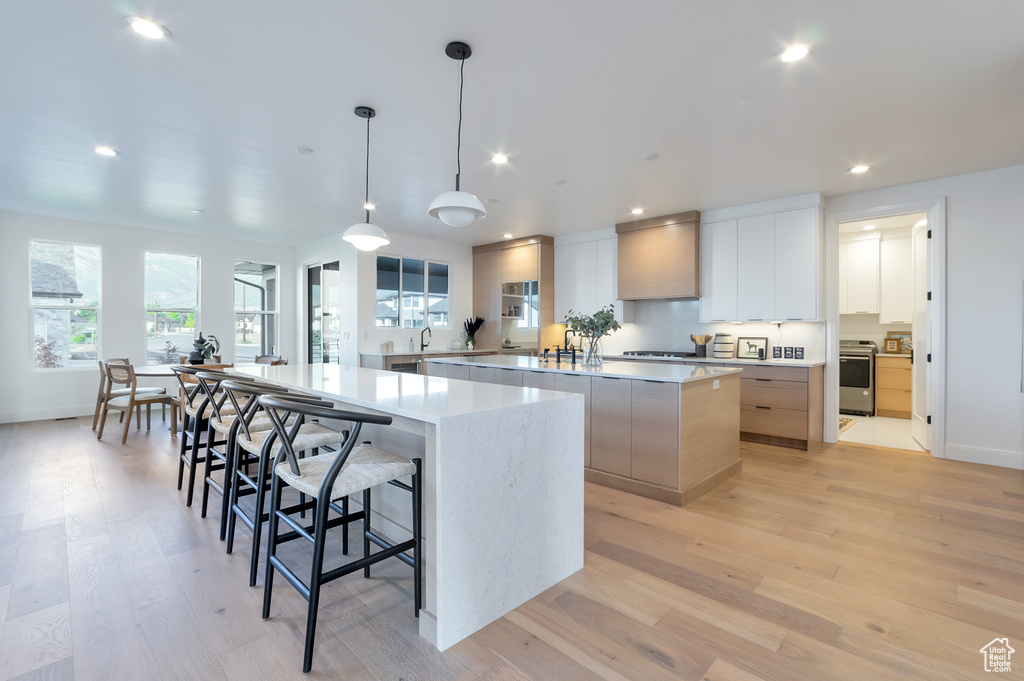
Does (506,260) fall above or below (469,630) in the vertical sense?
above

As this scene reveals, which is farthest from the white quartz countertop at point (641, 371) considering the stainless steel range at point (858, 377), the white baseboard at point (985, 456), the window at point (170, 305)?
the window at point (170, 305)

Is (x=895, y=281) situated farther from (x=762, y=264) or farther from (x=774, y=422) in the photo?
(x=774, y=422)

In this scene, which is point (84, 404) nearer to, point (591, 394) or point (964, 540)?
point (591, 394)

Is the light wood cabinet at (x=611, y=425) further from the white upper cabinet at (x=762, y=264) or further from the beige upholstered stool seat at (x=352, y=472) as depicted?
the white upper cabinet at (x=762, y=264)

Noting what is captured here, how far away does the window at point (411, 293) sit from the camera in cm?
672

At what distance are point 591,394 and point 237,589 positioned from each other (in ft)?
8.06

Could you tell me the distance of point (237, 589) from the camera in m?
2.08

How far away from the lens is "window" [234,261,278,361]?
24.4ft

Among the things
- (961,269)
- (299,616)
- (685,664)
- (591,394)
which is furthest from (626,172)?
(299,616)

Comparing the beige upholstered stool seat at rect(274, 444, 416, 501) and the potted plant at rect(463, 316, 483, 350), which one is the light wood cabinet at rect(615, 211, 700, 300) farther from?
the beige upholstered stool seat at rect(274, 444, 416, 501)

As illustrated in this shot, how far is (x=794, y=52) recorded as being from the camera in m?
2.32

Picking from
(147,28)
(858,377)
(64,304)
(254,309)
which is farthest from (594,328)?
(64,304)

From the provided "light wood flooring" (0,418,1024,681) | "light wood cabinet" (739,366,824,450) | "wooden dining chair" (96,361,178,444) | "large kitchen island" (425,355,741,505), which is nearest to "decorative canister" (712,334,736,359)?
"light wood cabinet" (739,366,824,450)

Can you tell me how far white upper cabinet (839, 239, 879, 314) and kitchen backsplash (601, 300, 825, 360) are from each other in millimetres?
2165
